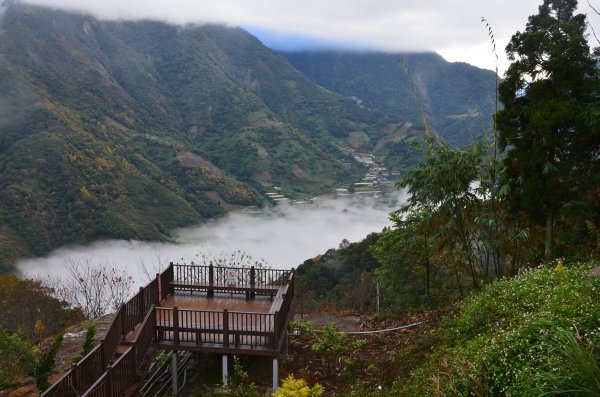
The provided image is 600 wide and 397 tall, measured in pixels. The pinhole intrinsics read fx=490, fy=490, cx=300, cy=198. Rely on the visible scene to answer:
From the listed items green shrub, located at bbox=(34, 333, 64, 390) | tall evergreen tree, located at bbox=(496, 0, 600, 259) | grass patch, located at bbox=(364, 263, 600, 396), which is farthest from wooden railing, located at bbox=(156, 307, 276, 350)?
tall evergreen tree, located at bbox=(496, 0, 600, 259)

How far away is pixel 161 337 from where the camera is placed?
9641 mm

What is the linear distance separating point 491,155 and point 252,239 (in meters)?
118

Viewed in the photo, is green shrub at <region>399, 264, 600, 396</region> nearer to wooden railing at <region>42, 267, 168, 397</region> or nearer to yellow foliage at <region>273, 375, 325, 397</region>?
yellow foliage at <region>273, 375, 325, 397</region>

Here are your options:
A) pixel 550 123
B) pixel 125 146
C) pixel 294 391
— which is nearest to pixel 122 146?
pixel 125 146

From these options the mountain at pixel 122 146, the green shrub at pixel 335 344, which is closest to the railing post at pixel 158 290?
the green shrub at pixel 335 344

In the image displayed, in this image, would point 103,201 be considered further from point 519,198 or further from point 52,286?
point 519,198

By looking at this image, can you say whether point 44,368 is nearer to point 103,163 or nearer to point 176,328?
point 176,328

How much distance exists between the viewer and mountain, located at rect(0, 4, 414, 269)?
89.0 m

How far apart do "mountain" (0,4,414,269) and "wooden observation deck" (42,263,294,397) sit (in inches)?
2674

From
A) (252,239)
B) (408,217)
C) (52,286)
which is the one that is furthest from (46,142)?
(408,217)

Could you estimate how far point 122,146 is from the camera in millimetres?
122250

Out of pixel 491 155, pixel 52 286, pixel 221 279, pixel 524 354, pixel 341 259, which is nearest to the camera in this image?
pixel 524 354

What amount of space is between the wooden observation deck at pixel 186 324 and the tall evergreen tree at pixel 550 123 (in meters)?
5.67

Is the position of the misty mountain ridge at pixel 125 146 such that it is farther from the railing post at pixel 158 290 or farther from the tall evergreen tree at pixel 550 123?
the tall evergreen tree at pixel 550 123
